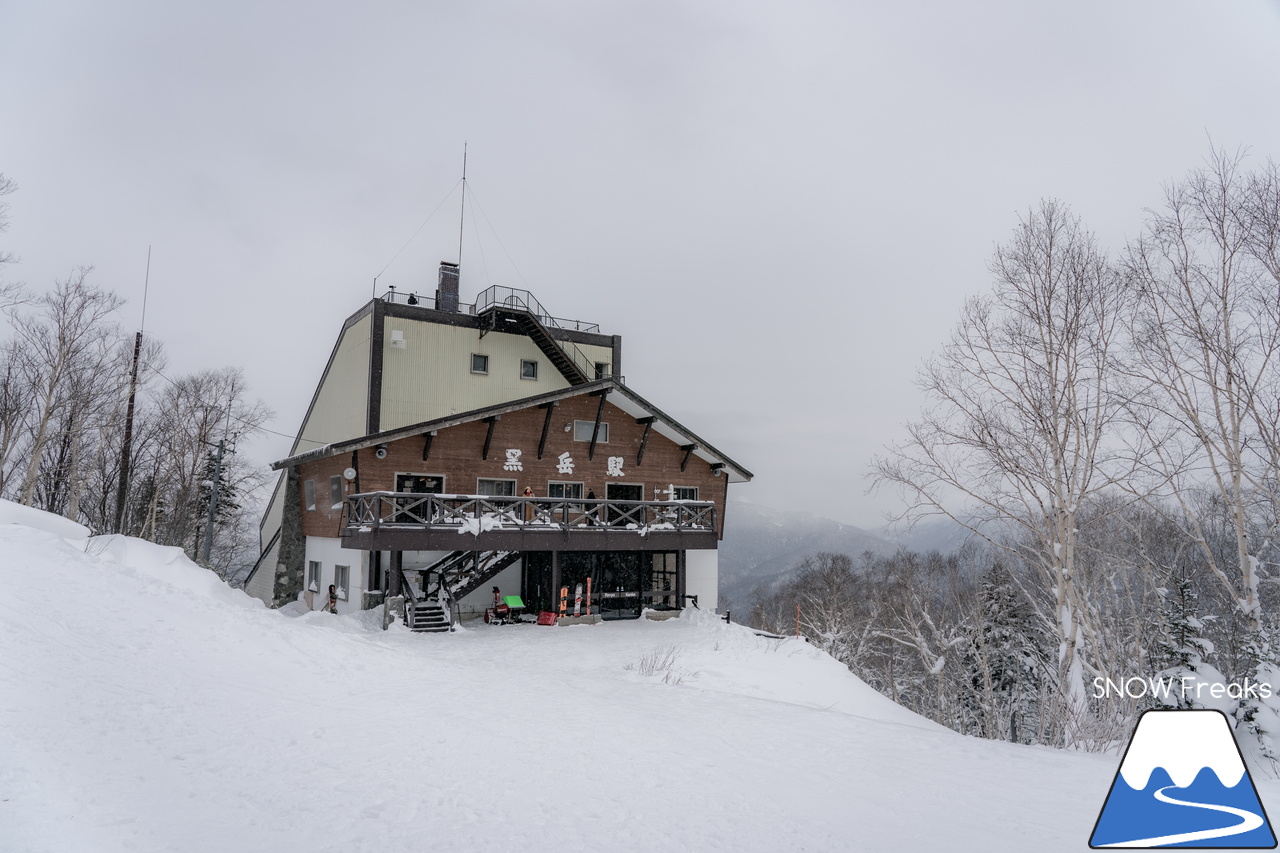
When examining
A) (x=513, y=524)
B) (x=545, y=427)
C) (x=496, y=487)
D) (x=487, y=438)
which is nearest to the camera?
(x=513, y=524)

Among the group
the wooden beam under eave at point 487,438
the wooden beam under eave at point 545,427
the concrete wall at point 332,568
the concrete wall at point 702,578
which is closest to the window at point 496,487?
the wooden beam under eave at point 487,438

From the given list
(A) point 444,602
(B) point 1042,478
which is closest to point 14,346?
(A) point 444,602

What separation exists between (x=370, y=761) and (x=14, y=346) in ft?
103

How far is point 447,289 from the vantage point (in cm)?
2931

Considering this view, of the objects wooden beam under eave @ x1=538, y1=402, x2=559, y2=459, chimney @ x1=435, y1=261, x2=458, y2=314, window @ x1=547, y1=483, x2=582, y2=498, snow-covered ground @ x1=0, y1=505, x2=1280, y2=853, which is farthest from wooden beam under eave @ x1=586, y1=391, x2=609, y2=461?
snow-covered ground @ x1=0, y1=505, x2=1280, y2=853

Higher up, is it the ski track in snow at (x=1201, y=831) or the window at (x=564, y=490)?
the window at (x=564, y=490)

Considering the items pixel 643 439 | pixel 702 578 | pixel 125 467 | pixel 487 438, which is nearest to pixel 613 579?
pixel 702 578

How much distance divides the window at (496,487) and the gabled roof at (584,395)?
6.46 ft

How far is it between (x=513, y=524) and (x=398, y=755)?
12444mm

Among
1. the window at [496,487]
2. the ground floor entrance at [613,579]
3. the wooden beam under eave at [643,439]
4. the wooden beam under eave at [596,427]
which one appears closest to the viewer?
the window at [496,487]

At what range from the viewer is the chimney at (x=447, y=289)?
29.0m

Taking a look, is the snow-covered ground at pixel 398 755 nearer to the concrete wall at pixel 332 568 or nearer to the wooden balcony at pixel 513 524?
the wooden balcony at pixel 513 524

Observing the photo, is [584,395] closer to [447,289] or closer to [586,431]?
[586,431]

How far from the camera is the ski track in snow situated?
446cm
